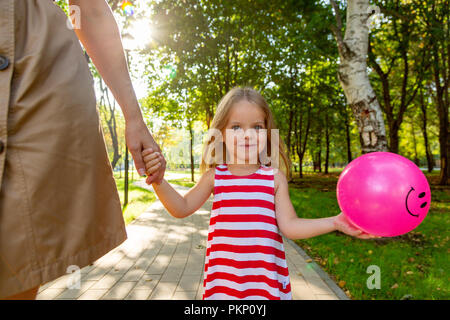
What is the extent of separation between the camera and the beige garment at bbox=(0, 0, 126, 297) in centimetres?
89

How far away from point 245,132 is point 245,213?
0.52 meters

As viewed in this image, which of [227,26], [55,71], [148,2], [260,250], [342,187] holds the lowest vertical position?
[260,250]

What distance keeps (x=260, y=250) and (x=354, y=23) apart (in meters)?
5.29

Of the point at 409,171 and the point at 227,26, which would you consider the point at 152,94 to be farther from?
the point at 409,171

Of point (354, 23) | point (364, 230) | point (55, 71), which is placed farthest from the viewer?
point (354, 23)

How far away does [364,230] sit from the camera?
1.48m

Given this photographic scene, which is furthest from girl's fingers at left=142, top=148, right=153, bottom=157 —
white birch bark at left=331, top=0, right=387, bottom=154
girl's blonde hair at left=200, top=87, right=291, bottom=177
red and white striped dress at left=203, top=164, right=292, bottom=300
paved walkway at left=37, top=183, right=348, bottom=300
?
white birch bark at left=331, top=0, right=387, bottom=154

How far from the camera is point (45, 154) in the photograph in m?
0.94

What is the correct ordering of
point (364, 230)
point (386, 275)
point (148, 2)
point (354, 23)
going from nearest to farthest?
point (364, 230)
point (386, 275)
point (354, 23)
point (148, 2)

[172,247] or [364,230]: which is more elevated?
[364,230]

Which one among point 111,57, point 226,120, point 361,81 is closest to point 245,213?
point 226,120

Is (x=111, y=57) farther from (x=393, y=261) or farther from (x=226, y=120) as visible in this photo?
(x=393, y=261)

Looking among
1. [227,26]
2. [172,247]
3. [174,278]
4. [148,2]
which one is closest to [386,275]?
[174,278]

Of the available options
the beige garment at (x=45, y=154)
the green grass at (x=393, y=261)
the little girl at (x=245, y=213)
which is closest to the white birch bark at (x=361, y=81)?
the green grass at (x=393, y=261)
